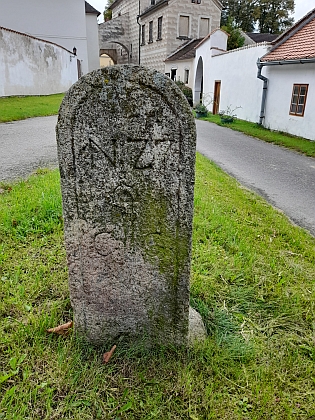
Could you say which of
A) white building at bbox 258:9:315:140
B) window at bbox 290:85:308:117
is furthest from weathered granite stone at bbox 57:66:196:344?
window at bbox 290:85:308:117

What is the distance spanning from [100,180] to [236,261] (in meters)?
1.85

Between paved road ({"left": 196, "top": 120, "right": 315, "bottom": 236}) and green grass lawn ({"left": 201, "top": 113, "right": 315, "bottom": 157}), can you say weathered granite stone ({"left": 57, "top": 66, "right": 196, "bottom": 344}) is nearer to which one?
paved road ({"left": 196, "top": 120, "right": 315, "bottom": 236})

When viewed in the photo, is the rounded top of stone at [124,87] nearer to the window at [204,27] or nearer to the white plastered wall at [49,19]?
the white plastered wall at [49,19]

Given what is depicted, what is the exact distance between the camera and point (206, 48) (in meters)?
22.0

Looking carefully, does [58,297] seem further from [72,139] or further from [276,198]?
[276,198]

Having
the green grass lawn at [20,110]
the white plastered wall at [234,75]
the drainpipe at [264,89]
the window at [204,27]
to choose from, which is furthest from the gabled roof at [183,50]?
the green grass lawn at [20,110]

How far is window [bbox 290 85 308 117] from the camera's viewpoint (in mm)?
12177

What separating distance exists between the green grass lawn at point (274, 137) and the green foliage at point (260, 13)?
112 feet

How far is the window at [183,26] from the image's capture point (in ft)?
98.9

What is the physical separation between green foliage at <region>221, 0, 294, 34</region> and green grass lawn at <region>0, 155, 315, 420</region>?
47123mm

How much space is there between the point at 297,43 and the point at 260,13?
36.7m

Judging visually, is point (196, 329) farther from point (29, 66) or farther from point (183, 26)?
point (183, 26)

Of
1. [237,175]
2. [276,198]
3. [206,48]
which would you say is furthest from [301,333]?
[206,48]

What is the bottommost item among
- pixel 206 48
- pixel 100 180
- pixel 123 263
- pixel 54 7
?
pixel 123 263
